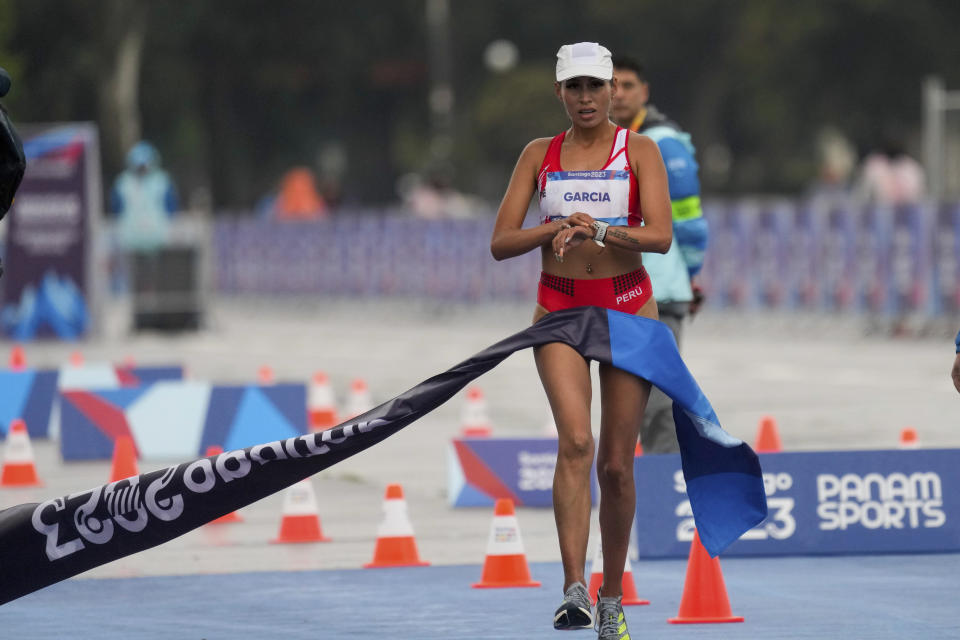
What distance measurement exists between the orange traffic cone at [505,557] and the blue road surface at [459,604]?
9 cm

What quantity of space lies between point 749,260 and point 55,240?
837cm

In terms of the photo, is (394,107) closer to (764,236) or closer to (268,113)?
(268,113)

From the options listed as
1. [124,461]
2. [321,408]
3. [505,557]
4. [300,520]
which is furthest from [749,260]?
[505,557]

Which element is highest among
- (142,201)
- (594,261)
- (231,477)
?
(142,201)

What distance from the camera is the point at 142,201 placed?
2720cm

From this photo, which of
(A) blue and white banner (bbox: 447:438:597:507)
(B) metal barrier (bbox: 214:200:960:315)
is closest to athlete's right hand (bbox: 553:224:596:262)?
(A) blue and white banner (bbox: 447:438:597:507)

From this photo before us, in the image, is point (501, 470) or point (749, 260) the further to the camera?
point (749, 260)

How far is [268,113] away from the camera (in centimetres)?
7212

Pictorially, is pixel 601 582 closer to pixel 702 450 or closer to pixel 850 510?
pixel 702 450

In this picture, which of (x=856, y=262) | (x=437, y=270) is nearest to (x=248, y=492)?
(x=856, y=262)

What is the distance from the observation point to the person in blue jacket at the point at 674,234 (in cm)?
977

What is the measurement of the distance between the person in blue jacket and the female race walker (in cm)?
223

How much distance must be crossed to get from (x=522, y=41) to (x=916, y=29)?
18.1 metres

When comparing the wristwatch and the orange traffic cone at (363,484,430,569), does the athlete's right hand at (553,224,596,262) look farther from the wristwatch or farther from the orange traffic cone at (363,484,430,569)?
the orange traffic cone at (363,484,430,569)
